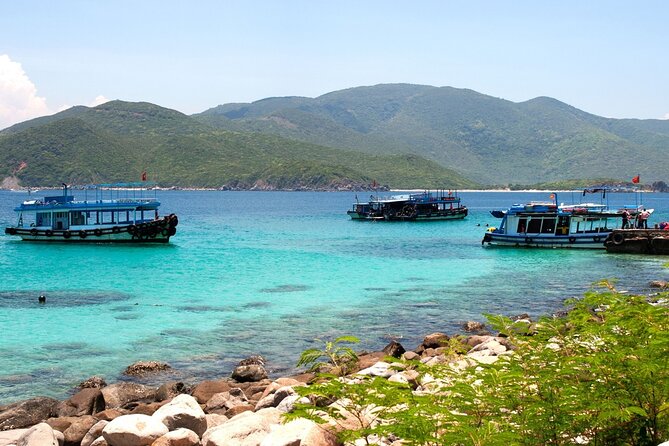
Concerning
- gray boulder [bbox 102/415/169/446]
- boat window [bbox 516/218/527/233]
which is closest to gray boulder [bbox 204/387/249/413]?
gray boulder [bbox 102/415/169/446]

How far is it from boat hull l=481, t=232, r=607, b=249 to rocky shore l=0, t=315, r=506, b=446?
36.1 meters

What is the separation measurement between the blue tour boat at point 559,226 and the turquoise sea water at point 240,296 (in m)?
1.34

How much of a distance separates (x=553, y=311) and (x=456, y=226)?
61.6 meters

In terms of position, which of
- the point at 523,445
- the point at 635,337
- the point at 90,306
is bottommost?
the point at 90,306

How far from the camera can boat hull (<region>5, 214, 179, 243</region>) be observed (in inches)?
2343

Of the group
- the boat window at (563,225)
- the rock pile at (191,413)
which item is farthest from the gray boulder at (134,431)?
the boat window at (563,225)

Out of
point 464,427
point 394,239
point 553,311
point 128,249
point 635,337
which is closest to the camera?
point 464,427

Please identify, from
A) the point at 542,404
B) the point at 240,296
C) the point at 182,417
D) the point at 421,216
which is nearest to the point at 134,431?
the point at 182,417

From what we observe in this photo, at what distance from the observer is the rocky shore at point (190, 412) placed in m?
9.84

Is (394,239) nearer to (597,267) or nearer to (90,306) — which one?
(597,267)

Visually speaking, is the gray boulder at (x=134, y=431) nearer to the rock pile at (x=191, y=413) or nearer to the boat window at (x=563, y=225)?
the rock pile at (x=191, y=413)

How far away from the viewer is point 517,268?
143 feet

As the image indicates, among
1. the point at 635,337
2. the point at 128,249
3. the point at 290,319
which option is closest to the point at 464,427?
the point at 635,337

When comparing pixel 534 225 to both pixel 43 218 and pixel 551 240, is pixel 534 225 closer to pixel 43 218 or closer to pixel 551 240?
Answer: pixel 551 240
